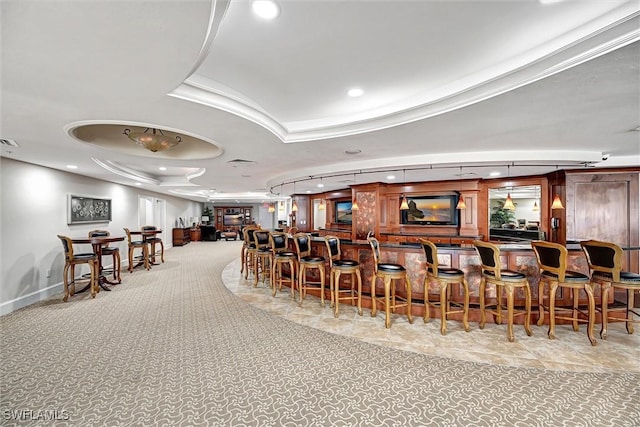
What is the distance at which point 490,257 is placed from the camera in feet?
10.7

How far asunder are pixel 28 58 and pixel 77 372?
2614 mm

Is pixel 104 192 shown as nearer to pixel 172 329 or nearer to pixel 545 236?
pixel 172 329

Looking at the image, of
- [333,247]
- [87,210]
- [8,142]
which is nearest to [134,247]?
[87,210]

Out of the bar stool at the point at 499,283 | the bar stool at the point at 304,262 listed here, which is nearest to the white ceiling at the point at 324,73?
the bar stool at the point at 499,283

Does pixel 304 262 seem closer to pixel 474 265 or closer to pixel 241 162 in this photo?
pixel 241 162

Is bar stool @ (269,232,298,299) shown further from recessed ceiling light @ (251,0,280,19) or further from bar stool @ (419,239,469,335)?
recessed ceiling light @ (251,0,280,19)

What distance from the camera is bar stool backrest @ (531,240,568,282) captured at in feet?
10.1

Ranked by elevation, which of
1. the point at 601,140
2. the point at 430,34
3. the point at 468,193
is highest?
the point at 430,34

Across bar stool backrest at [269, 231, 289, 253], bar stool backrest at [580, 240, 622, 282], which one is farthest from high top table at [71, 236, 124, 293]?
bar stool backrest at [580, 240, 622, 282]

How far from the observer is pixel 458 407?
198 centimetres

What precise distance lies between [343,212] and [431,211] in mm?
3467

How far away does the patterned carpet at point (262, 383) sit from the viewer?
1.90 meters

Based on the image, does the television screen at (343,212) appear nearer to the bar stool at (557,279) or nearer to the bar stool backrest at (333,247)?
the bar stool backrest at (333,247)

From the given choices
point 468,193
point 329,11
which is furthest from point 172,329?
point 468,193
